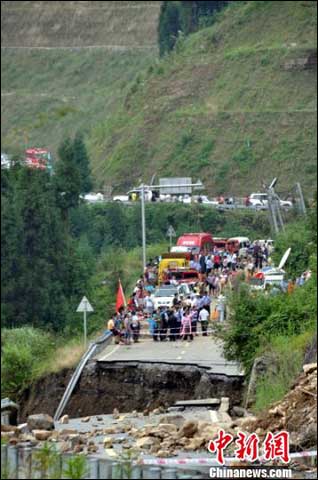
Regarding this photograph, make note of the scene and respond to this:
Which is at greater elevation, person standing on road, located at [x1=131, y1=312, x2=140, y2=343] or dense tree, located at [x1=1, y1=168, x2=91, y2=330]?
dense tree, located at [x1=1, y1=168, x2=91, y2=330]

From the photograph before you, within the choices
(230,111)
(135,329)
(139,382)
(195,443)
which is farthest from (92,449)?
(230,111)

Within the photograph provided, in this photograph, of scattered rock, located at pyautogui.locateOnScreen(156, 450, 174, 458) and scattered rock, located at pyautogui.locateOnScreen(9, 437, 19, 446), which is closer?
scattered rock, located at pyautogui.locateOnScreen(9, 437, 19, 446)

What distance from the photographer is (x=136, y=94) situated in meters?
121

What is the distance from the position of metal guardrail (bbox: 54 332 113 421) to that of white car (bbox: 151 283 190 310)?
3.14m

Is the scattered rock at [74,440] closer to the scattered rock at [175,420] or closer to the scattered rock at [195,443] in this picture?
the scattered rock at [195,443]

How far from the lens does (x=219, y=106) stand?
113 meters

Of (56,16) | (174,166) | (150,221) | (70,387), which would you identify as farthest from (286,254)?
(174,166)

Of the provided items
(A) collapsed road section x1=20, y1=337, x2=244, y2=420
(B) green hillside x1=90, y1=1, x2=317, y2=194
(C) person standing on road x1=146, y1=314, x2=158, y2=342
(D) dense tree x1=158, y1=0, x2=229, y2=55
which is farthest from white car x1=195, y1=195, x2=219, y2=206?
(A) collapsed road section x1=20, y1=337, x2=244, y2=420

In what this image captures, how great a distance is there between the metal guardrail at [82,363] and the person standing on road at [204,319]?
2.12 m

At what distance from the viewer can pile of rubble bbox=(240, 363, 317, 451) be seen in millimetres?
27094

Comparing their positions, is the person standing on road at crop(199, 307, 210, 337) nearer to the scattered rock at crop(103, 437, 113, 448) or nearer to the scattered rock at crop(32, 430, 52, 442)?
the scattered rock at crop(103, 437, 113, 448)

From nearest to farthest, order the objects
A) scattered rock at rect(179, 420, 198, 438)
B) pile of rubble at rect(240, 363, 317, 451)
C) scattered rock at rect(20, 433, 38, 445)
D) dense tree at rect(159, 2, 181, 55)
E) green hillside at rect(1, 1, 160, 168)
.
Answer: scattered rock at rect(20, 433, 38, 445) → pile of rubble at rect(240, 363, 317, 451) → scattered rock at rect(179, 420, 198, 438) → green hillside at rect(1, 1, 160, 168) → dense tree at rect(159, 2, 181, 55)

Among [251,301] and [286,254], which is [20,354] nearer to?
[251,301]

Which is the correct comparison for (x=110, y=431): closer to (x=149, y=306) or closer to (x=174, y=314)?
(x=174, y=314)
